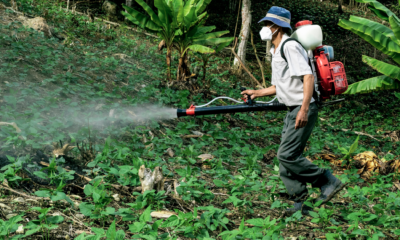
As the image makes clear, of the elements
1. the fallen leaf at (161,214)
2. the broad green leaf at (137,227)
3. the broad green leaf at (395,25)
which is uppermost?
the broad green leaf at (395,25)

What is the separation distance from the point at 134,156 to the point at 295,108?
73.8 inches

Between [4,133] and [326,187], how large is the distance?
3396 mm

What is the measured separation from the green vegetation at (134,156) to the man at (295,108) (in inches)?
8.2

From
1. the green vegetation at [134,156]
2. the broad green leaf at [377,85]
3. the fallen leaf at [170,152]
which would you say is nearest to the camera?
the green vegetation at [134,156]

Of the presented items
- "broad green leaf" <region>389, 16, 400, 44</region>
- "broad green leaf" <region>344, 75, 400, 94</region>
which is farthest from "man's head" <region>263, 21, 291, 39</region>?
"broad green leaf" <region>344, 75, 400, 94</region>

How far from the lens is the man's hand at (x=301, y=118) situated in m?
3.24

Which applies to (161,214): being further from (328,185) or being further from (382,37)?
→ (382,37)

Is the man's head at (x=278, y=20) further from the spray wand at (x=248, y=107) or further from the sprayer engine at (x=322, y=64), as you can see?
the spray wand at (x=248, y=107)

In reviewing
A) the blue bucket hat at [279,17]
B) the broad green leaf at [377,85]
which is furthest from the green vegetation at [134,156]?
the blue bucket hat at [279,17]

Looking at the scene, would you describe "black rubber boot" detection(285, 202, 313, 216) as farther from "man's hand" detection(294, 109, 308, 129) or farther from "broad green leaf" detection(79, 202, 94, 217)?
"broad green leaf" detection(79, 202, 94, 217)

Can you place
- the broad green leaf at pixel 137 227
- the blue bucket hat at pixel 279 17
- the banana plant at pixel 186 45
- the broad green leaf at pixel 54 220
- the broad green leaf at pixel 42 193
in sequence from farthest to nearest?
the banana plant at pixel 186 45 < the blue bucket hat at pixel 279 17 < the broad green leaf at pixel 42 193 < the broad green leaf at pixel 54 220 < the broad green leaf at pixel 137 227

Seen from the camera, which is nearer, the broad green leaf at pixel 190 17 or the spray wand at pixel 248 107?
the spray wand at pixel 248 107

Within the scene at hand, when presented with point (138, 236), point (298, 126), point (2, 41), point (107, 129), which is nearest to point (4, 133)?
point (107, 129)

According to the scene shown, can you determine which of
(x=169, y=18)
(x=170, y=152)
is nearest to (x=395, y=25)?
(x=169, y=18)
